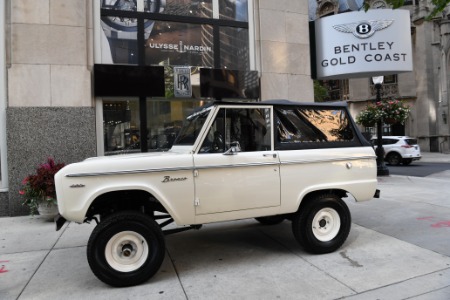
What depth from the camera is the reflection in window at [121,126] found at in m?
9.09

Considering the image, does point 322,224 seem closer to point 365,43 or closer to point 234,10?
point 234,10

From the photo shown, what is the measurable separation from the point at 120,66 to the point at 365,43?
313 inches

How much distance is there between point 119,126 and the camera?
9227 mm

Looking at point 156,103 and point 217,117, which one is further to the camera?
point 156,103

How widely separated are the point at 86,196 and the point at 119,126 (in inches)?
212

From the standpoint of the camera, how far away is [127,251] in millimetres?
4258

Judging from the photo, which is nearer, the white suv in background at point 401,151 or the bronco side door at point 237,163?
the bronco side door at point 237,163

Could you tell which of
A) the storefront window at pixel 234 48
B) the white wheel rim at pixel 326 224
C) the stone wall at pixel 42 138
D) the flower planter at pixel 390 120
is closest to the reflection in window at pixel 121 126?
the stone wall at pixel 42 138

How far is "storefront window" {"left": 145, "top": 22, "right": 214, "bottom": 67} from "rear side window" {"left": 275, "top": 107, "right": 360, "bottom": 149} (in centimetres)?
559

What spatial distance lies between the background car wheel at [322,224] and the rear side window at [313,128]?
0.79m

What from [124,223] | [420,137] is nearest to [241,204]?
[124,223]

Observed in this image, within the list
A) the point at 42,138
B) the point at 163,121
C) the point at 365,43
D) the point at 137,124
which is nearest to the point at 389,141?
the point at 365,43

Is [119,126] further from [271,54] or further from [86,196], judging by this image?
[86,196]

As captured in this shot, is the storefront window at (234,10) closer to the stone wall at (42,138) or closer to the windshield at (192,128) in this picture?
the stone wall at (42,138)
